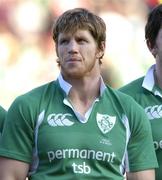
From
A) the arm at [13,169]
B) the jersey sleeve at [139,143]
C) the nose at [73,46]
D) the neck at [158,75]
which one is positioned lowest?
the arm at [13,169]

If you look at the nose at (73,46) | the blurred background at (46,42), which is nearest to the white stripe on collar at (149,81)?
the nose at (73,46)

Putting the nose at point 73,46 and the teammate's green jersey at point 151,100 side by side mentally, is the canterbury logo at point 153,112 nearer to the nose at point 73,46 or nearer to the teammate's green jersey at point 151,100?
the teammate's green jersey at point 151,100

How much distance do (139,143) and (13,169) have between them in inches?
21.1

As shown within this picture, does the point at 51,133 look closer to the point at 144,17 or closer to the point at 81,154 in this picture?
the point at 81,154

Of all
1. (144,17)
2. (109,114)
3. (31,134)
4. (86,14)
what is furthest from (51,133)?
(144,17)

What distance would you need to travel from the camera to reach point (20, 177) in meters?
2.66

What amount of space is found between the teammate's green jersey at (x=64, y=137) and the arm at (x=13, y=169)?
0.08 feet

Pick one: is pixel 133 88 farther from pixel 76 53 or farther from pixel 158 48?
pixel 76 53

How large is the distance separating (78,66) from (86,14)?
0.80 ft

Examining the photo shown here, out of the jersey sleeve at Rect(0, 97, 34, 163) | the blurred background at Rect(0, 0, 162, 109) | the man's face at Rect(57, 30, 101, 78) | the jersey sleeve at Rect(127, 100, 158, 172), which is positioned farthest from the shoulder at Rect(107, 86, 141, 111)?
the blurred background at Rect(0, 0, 162, 109)

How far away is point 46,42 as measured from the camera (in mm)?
7133

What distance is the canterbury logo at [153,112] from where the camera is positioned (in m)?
3.06

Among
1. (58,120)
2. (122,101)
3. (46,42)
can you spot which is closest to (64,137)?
(58,120)

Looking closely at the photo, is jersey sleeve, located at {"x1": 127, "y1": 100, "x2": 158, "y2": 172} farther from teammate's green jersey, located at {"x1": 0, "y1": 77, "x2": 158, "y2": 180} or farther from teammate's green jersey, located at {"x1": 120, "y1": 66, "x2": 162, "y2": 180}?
teammate's green jersey, located at {"x1": 120, "y1": 66, "x2": 162, "y2": 180}
